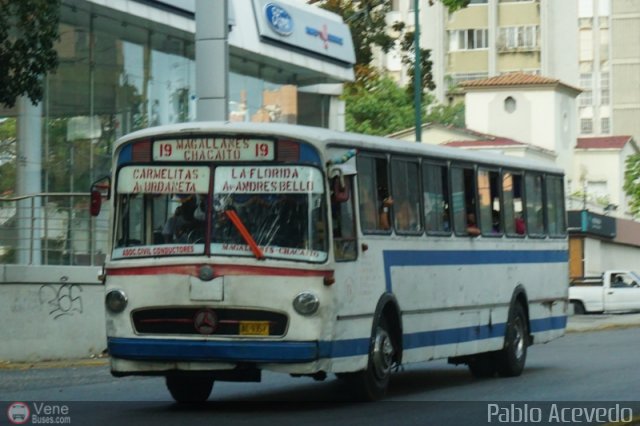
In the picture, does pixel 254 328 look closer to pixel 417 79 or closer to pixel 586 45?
pixel 417 79

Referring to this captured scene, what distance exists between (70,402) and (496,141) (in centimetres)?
5779

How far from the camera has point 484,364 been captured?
63.4 ft

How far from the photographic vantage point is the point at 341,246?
14.1 m

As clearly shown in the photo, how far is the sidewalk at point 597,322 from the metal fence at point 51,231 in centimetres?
1481

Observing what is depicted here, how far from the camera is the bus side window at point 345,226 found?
14000mm

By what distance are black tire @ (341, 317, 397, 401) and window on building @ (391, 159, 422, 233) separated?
3.83 feet

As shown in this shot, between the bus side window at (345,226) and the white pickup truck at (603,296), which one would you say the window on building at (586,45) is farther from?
the bus side window at (345,226)

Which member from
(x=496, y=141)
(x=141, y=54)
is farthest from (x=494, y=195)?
(x=496, y=141)

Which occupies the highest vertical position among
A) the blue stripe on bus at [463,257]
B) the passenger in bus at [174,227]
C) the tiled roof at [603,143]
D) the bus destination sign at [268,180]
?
the tiled roof at [603,143]

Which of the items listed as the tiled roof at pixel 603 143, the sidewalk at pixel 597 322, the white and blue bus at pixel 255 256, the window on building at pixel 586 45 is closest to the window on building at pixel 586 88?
the window on building at pixel 586 45

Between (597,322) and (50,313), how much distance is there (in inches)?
849

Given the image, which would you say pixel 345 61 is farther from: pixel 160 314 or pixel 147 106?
pixel 160 314

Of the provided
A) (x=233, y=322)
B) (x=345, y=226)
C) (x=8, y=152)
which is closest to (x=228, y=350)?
(x=233, y=322)

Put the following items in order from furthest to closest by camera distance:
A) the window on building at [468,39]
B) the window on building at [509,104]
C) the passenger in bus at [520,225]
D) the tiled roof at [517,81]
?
the window on building at [468,39] → the window on building at [509,104] → the tiled roof at [517,81] → the passenger in bus at [520,225]
